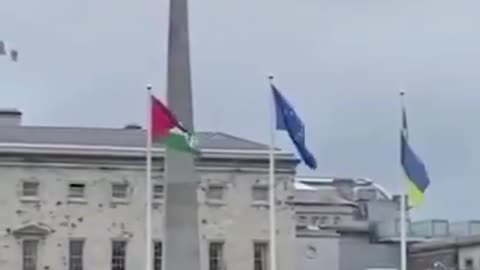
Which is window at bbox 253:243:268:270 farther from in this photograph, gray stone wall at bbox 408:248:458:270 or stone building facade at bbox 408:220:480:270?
gray stone wall at bbox 408:248:458:270

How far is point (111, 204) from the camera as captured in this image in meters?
86.2

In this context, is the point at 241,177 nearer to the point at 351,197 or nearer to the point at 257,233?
the point at 257,233

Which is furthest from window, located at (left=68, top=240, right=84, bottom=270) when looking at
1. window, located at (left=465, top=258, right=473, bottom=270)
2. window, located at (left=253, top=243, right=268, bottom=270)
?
window, located at (left=465, top=258, right=473, bottom=270)

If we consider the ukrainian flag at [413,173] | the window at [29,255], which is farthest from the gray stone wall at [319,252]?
the ukrainian flag at [413,173]

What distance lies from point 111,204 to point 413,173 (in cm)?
3893

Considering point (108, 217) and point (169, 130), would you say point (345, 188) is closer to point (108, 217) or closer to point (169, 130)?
point (108, 217)

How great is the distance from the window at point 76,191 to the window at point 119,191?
166cm

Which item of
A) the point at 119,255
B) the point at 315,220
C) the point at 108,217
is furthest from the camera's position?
the point at 315,220

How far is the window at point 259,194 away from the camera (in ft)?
291

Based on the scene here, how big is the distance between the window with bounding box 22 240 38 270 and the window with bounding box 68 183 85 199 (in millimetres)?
3312

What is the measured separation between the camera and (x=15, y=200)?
84875 millimetres

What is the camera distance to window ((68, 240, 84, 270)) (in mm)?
85188

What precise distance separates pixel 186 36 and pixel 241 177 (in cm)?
4186

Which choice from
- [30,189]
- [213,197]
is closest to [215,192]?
[213,197]
